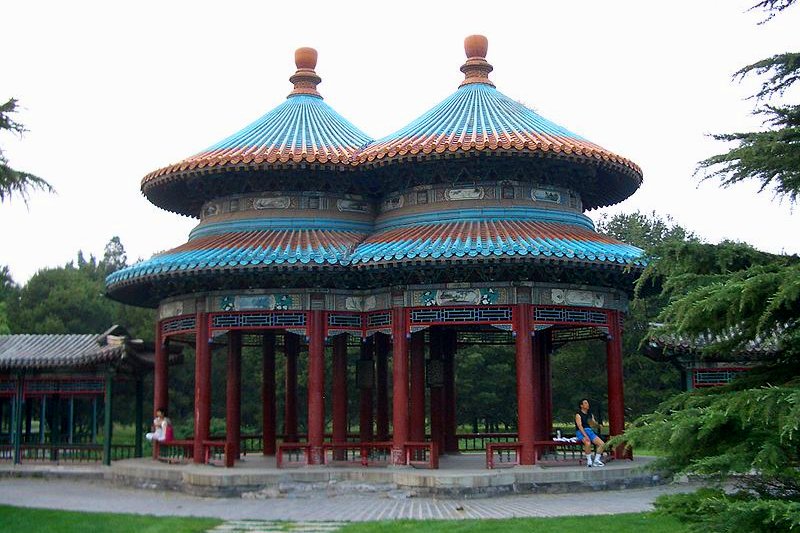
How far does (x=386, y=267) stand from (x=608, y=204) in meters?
7.71

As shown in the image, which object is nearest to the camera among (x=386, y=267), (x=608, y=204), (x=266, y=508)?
(x=266, y=508)

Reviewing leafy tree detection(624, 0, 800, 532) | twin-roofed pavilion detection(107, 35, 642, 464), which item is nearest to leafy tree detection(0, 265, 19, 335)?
twin-roofed pavilion detection(107, 35, 642, 464)

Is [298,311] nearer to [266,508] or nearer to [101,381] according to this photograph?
[266,508]

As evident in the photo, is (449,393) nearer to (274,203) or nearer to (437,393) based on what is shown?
(437,393)

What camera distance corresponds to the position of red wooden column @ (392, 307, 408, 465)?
18.3 m

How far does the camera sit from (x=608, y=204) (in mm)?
22875

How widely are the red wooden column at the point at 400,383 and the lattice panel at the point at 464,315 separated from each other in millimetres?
429

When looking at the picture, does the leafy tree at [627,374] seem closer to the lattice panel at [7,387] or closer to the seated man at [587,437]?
the seated man at [587,437]

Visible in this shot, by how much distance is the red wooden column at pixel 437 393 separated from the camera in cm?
2195

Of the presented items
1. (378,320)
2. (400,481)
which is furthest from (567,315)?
(400,481)

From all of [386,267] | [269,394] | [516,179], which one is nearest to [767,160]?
[386,267]

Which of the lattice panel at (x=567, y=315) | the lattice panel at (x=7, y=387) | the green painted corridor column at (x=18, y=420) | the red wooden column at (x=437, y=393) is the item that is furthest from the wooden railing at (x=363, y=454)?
the lattice panel at (x=7, y=387)

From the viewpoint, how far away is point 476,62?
23453 mm

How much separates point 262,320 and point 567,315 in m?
6.37
